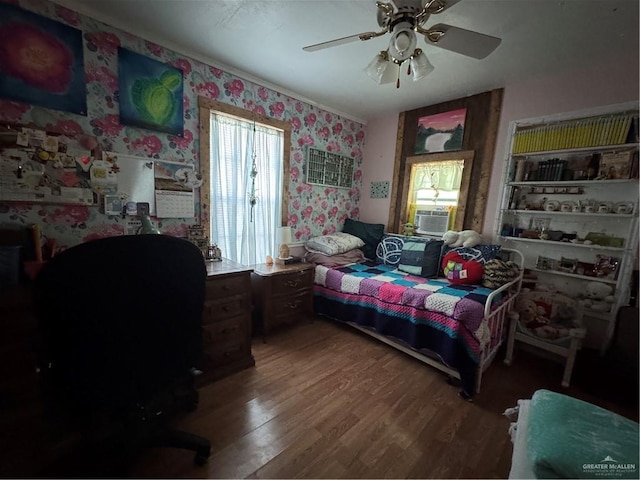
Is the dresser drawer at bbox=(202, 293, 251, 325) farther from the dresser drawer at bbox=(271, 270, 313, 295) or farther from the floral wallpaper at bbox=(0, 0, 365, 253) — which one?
the floral wallpaper at bbox=(0, 0, 365, 253)

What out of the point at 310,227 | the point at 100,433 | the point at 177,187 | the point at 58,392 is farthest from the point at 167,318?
the point at 310,227

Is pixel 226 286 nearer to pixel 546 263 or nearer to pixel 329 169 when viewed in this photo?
pixel 329 169

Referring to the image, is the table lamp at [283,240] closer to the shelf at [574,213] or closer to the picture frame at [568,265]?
the shelf at [574,213]

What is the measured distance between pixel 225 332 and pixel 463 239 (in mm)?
2378

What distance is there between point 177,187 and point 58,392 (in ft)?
5.20

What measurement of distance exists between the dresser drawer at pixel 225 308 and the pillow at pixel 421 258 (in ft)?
5.51

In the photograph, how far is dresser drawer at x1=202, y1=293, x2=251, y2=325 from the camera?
5.78 feet

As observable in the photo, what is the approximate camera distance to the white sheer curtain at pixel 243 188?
7.85 feet

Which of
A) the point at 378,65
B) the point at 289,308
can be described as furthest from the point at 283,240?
the point at 378,65

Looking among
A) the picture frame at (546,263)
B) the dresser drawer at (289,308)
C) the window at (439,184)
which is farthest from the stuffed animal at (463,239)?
the dresser drawer at (289,308)

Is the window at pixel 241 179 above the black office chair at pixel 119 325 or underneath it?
above

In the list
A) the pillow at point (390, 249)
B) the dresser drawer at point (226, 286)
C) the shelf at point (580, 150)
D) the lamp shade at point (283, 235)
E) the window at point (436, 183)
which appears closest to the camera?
the dresser drawer at point (226, 286)

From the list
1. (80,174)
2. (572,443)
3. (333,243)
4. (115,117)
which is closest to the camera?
(572,443)

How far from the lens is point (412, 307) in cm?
208
